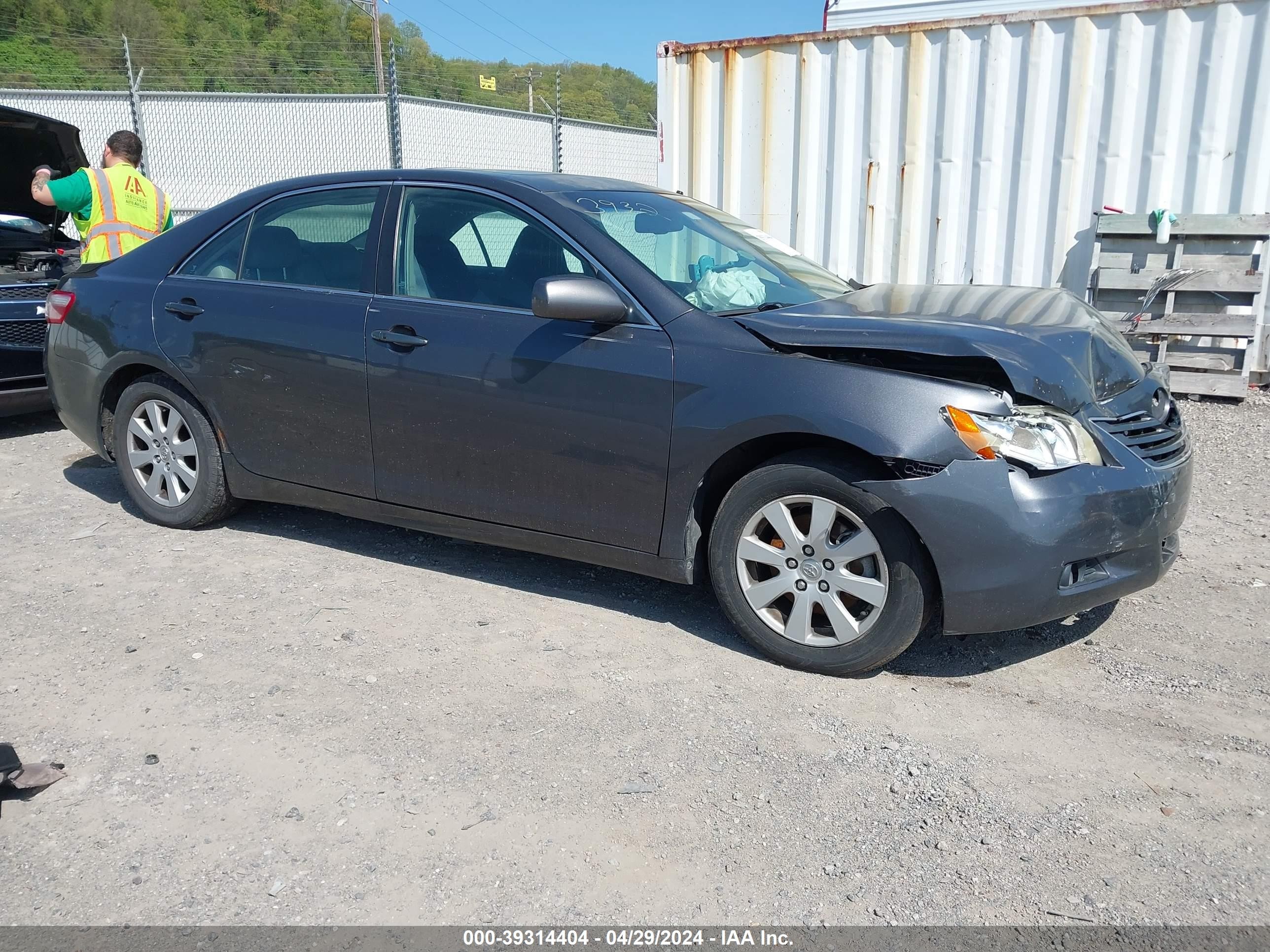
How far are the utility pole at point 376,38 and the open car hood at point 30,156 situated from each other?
955 cm

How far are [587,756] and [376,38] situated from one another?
28312 mm

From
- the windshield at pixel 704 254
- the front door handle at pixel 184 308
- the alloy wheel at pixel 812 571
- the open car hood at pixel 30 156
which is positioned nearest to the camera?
the alloy wheel at pixel 812 571

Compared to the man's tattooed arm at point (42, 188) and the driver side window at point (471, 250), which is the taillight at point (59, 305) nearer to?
the man's tattooed arm at point (42, 188)

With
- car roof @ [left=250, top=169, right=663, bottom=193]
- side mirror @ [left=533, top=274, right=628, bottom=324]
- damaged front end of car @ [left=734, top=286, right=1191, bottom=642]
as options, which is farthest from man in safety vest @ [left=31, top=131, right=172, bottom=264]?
damaged front end of car @ [left=734, top=286, right=1191, bottom=642]

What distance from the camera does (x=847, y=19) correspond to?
9.88 metres

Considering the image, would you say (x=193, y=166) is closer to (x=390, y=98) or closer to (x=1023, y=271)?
(x=390, y=98)

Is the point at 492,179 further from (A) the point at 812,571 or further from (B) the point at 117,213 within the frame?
(B) the point at 117,213

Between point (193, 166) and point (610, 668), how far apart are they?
16.4m

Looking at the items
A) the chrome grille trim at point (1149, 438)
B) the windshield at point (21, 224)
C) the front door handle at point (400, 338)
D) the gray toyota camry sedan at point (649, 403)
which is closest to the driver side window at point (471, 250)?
the gray toyota camry sedan at point (649, 403)

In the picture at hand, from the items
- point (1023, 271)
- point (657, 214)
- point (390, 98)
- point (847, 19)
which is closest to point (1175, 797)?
point (657, 214)

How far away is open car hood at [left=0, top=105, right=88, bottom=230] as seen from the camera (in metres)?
7.40

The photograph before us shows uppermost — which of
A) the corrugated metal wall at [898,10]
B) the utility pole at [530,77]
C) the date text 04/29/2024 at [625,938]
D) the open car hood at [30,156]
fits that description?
the utility pole at [530,77]

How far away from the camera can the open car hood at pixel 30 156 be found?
24.3 feet

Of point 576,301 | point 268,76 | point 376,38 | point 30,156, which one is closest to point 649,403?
point 576,301
